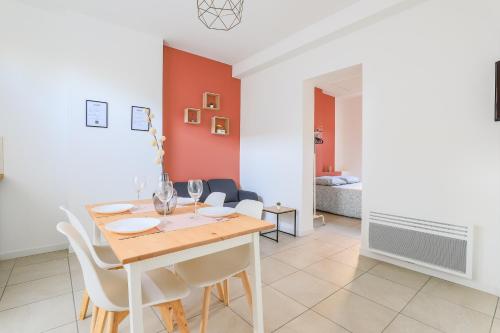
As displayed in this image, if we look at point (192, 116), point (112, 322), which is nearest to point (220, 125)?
point (192, 116)

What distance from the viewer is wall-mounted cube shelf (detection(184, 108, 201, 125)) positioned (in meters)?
3.96

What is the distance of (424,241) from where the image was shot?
7.88ft

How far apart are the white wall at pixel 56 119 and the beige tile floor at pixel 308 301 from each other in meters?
0.57

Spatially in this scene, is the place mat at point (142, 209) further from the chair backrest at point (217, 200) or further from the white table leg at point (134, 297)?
the white table leg at point (134, 297)

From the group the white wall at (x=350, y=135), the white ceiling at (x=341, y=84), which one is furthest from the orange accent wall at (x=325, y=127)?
the white wall at (x=350, y=135)

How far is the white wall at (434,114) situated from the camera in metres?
2.12

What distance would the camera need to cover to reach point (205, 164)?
4.32 m

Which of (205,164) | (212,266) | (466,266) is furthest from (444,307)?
(205,164)

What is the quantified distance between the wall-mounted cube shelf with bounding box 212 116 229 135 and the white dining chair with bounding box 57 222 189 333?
3.10 metres

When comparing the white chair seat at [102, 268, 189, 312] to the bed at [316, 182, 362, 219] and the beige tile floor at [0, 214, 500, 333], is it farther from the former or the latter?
the bed at [316, 182, 362, 219]

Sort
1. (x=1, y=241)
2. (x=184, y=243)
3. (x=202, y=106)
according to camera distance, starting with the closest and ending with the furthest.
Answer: (x=184, y=243) → (x=1, y=241) → (x=202, y=106)

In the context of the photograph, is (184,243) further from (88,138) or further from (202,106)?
(202,106)

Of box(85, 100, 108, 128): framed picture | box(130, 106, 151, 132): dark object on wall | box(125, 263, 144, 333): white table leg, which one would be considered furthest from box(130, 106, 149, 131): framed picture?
box(125, 263, 144, 333): white table leg

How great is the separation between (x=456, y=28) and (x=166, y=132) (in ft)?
11.9
